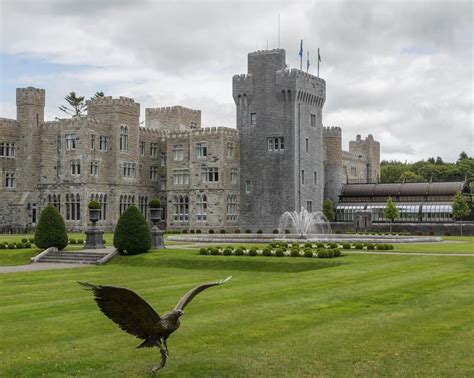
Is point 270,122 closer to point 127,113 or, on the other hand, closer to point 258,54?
point 258,54

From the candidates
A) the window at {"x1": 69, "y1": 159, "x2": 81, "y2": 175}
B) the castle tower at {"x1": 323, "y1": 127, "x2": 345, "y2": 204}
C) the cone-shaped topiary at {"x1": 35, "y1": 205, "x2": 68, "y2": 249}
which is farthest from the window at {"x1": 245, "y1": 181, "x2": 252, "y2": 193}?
the cone-shaped topiary at {"x1": 35, "y1": 205, "x2": 68, "y2": 249}

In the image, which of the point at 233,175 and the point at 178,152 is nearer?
the point at 233,175

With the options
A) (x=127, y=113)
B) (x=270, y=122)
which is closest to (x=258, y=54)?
(x=270, y=122)

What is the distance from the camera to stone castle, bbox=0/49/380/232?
230 feet

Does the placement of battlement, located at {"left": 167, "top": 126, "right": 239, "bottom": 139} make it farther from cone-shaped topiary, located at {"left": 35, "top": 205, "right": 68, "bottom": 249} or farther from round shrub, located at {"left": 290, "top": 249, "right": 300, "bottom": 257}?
round shrub, located at {"left": 290, "top": 249, "right": 300, "bottom": 257}

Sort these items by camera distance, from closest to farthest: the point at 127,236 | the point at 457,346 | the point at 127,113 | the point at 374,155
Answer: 1. the point at 457,346
2. the point at 127,236
3. the point at 127,113
4. the point at 374,155

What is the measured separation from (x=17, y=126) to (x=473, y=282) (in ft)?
198

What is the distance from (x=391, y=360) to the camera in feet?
39.9

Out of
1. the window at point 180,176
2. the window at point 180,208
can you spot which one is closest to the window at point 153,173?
the window at point 180,176

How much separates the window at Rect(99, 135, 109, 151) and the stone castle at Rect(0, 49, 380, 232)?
12 cm

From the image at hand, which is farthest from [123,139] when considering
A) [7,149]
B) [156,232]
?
[156,232]

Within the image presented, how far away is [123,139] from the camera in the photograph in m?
71.1

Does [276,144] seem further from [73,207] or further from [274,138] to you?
[73,207]

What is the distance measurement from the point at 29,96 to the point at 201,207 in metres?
21.4
